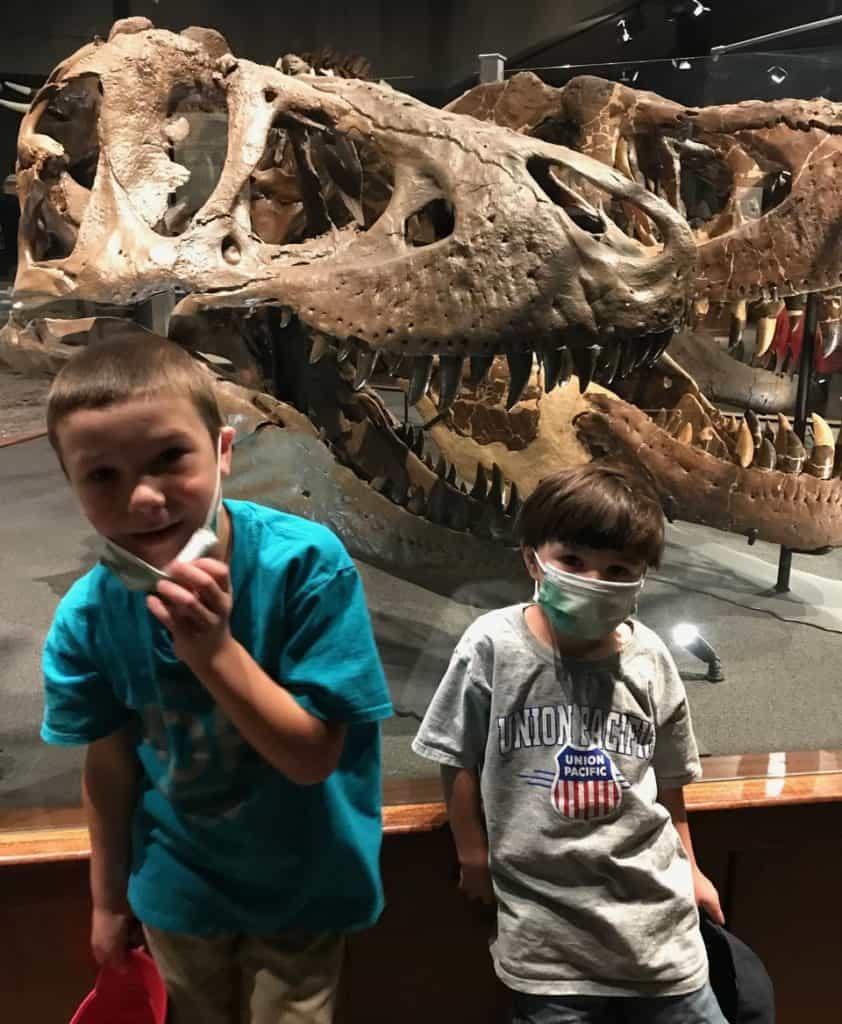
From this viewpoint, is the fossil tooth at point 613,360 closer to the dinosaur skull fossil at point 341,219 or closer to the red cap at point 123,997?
the dinosaur skull fossil at point 341,219

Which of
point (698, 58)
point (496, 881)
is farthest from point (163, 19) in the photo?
point (496, 881)

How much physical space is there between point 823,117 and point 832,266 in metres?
0.42

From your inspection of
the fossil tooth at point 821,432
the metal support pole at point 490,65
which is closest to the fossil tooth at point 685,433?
the fossil tooth at point 821,432

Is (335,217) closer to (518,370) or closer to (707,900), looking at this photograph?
(518,370)

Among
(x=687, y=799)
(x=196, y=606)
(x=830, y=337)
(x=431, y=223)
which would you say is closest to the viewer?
(x=196, y=606)

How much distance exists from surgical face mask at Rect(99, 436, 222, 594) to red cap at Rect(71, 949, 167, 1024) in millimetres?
623

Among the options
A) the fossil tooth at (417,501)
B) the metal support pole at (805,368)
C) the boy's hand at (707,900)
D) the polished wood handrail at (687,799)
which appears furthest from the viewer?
the metal support pole at (805,368)

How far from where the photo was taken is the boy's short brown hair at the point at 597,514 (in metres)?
1.36

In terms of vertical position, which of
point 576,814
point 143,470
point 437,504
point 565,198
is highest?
point 565,198

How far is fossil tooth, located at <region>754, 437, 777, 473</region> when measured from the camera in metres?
2.76

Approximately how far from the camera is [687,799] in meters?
1.83

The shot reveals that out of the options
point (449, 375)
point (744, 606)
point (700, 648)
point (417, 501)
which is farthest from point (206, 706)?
point (744, 606)

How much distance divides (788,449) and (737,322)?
42cm

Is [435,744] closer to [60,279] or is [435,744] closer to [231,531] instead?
[231,531]
